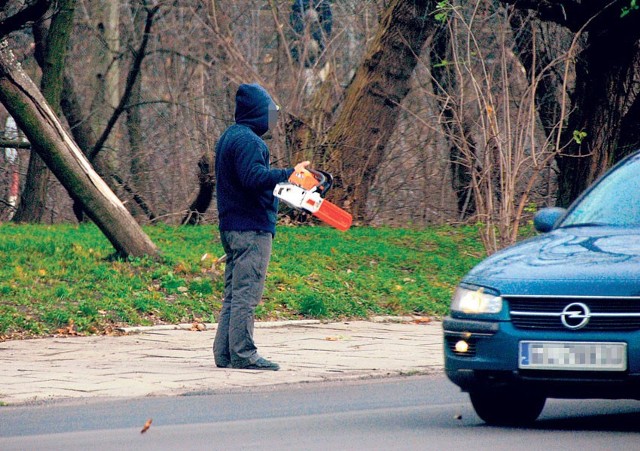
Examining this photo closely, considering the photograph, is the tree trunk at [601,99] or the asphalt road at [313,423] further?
the tree trunk at [601,99]

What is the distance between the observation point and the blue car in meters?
6.53

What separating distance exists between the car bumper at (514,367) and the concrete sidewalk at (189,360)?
2.11 meters

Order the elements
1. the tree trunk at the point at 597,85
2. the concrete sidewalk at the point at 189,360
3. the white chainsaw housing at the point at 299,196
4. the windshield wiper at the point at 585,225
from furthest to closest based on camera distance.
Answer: the tree trunk at the point at 597,85
the white chainsaw housing at the point at 299,196
the concrete sidewalk at the point at 189,360
the windshield wiper at the point at 585,225

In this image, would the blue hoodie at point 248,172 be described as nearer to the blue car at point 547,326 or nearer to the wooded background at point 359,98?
the blue car at point 547,326

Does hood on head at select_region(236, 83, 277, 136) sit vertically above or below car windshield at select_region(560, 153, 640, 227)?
above

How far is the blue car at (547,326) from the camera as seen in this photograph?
6.53m

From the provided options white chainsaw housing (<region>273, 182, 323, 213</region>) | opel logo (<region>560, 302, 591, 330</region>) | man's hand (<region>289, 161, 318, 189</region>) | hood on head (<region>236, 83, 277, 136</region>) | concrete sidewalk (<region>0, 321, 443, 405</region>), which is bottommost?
concrete sidewalk (<region>0, 321, 443, 405</region>)

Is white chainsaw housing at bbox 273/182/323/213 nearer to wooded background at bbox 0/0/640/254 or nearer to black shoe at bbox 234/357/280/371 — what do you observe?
black shoe at bbox 234/357/280/371

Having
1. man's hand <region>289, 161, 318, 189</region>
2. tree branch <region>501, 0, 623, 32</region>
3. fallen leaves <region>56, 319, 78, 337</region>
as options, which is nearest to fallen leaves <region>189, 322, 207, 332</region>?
fallen leaves <region>56, 319, 78, 337</region>

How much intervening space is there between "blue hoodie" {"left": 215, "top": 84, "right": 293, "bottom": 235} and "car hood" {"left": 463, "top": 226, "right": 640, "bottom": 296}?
7.69 feet

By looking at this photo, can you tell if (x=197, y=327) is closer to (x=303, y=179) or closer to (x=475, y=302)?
(x=303, y=179)

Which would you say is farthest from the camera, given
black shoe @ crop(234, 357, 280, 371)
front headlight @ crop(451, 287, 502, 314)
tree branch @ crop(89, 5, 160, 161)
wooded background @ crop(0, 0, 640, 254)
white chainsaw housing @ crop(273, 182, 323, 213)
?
tree branch @ crop(89, 5, 160, 161)

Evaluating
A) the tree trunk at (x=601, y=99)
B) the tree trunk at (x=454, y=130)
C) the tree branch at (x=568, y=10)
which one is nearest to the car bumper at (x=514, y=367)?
the tree trunk at (x=454, y=130)

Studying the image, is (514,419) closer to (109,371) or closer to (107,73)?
(109,371)
